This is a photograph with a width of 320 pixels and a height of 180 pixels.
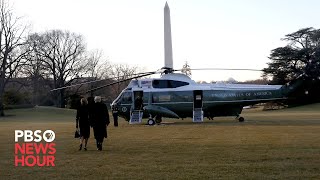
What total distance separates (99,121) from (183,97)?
1643 centimetres

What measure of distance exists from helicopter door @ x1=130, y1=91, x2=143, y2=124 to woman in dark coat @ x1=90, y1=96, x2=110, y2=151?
51.2ft

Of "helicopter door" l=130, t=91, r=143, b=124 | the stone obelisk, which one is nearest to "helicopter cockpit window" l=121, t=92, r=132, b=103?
"helicopter door" l=130, t=91, r=143, b=124

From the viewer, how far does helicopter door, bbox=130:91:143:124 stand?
97.3 ft

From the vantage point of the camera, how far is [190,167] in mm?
9984

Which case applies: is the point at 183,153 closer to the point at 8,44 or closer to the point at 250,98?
the point at 250,98

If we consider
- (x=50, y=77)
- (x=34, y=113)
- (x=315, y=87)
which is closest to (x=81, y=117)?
(x=34, y=113)

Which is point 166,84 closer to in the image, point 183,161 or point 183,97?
point 183,97

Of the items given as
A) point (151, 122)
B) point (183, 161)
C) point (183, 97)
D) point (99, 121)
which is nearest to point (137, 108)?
point (151, 122)

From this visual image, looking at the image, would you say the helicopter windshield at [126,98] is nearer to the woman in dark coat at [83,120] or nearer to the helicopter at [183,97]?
the helicopter at [183,97]

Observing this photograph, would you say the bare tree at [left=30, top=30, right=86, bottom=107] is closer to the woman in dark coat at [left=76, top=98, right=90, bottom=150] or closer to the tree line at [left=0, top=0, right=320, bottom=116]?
the tree line at [left=0, top=0, right=320, bottom=116]

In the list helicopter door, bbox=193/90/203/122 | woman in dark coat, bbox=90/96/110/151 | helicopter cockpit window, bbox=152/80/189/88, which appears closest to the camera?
woman in dark coat, bbox=90/96/110/151

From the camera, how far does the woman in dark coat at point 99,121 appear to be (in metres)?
13.8

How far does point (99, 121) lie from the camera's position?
13.9 meters

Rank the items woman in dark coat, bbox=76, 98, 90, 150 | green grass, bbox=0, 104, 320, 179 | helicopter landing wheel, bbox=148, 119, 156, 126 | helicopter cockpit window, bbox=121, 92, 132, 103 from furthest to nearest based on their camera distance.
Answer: helicopter cockpit window, bbox=121, 92, 132, 103
helicopter landing wheel, bbox=148, 119, 156, 126
woman in dark coat, bbox=76, 98, 90, 150
green grass, bbox=0, 104, 320, 179
